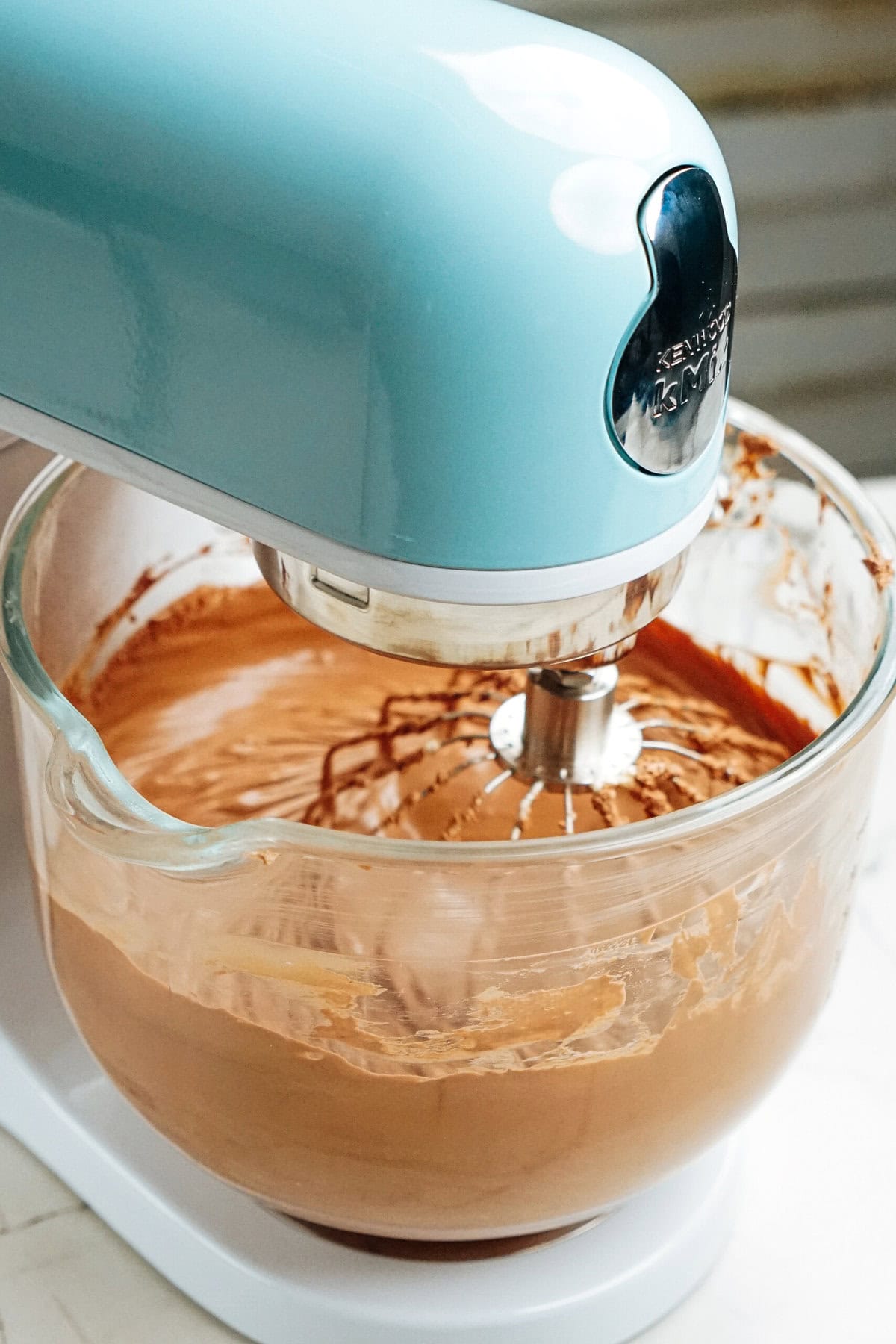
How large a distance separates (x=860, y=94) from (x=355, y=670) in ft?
3.57

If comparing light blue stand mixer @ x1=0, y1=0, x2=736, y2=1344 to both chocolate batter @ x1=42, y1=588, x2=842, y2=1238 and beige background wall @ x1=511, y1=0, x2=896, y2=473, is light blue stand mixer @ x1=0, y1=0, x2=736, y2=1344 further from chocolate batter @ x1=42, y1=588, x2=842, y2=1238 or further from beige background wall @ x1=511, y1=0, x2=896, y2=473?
beige background wall @ x1=511, y1=0, x2=896, y2=473

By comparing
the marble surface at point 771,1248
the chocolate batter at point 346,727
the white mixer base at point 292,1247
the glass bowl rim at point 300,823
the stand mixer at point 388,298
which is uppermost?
the stand mixer at point 388,298

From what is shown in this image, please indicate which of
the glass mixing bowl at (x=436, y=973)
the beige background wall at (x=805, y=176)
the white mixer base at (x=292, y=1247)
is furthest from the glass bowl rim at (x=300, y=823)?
the beige background wall at (x=805, y=176)

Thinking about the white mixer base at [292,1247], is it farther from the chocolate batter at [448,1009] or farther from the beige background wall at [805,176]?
the beige background wall at [805,176]

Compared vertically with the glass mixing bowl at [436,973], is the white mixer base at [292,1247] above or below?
below

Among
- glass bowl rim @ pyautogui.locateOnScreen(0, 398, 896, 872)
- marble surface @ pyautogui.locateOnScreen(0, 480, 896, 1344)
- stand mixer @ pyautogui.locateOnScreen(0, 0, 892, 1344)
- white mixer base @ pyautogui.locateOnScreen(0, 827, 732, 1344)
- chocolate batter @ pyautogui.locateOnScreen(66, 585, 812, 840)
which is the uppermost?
stand mixer @ pyautogui.locateOnScreen(0, 0, 892, 1344)

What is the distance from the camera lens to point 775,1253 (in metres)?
0.51

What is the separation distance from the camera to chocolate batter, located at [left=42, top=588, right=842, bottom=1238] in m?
0.38

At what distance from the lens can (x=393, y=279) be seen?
0.94 ft

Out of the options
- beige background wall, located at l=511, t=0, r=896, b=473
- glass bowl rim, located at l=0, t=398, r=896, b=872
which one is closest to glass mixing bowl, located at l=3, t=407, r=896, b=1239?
glass bowl rim, located at l=0, t=398, r=896, b=872

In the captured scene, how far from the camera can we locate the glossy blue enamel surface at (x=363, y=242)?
0.29m

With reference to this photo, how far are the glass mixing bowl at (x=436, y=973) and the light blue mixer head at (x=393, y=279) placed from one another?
0.08 meters

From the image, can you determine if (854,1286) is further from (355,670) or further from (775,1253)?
(355,670)

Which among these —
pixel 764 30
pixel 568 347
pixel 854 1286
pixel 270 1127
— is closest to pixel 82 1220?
pixel 270 1127
